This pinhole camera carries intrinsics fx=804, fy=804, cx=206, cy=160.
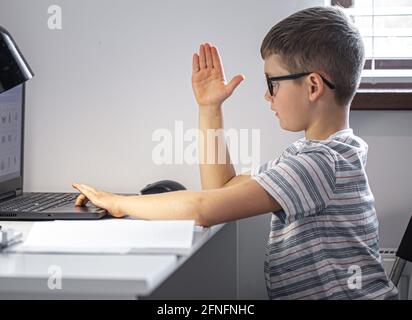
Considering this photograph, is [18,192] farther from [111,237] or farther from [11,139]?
[111,237]

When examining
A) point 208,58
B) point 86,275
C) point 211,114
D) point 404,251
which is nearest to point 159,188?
point 211,114

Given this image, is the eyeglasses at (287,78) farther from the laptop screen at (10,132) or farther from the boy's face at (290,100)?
the laptop screen at (10,132)

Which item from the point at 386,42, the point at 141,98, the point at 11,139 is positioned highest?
the point at 386,42

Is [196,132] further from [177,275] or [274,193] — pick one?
[274,193]

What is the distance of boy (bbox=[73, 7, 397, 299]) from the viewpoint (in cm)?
137

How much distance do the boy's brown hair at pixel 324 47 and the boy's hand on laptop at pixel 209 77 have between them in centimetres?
20

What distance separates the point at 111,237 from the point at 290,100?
48cm

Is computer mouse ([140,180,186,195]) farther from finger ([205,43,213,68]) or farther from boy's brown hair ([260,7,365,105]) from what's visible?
boy's brown hair ([260,7,365,105])

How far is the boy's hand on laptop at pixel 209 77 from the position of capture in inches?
67.8

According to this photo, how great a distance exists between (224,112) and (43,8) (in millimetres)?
521

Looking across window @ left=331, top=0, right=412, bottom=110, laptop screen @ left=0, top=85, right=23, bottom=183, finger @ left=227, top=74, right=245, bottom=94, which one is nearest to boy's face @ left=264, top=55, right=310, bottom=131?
finger @ left=227, top=74, right=245, bottom=94

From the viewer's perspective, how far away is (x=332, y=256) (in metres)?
1.45

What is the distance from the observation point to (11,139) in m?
1.85
